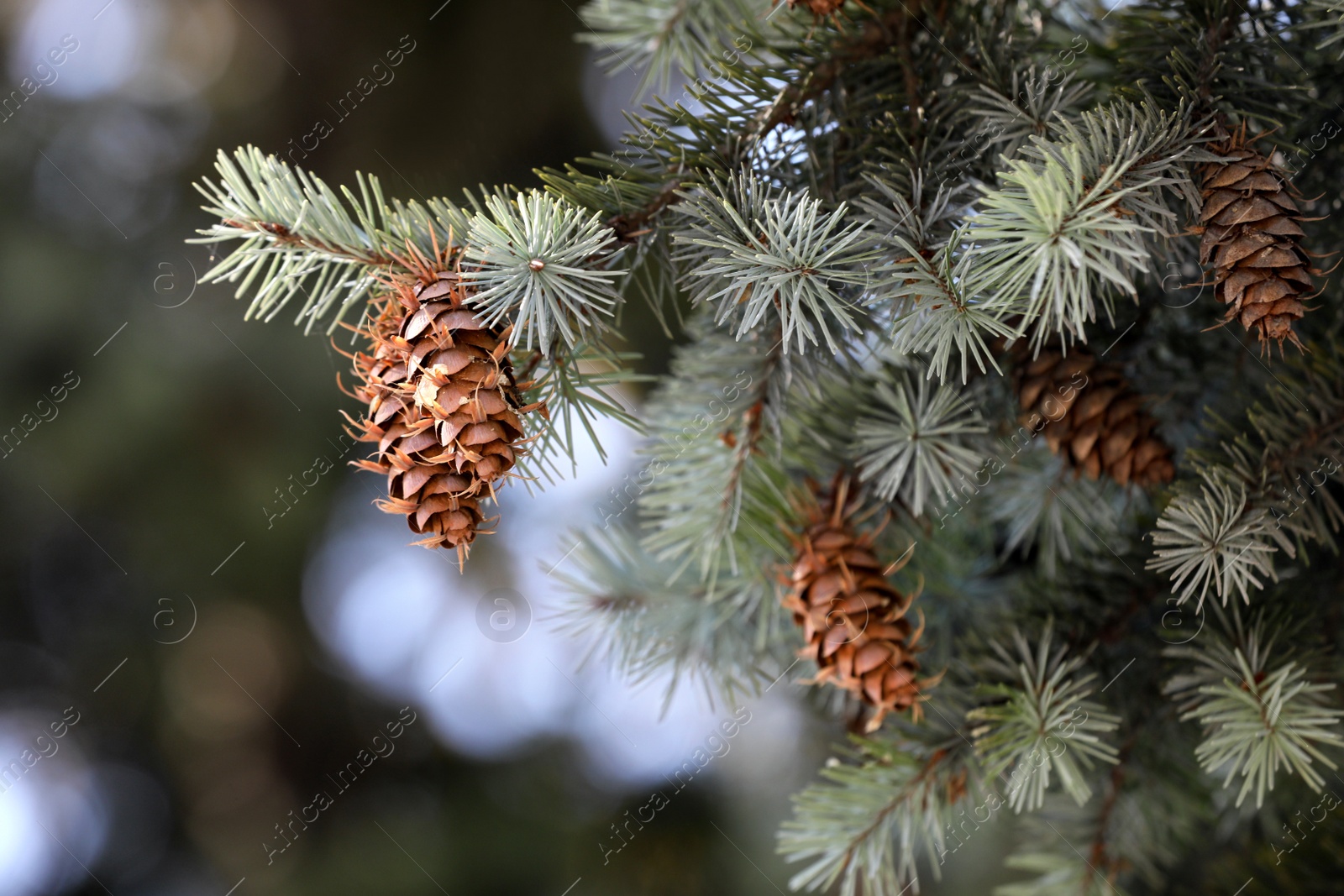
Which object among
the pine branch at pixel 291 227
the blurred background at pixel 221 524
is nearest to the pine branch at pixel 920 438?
the pine branch at pixel 291 227

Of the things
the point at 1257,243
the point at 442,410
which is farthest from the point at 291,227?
the point at 1257,243

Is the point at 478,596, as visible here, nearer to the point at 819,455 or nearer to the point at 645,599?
the point at 645,599

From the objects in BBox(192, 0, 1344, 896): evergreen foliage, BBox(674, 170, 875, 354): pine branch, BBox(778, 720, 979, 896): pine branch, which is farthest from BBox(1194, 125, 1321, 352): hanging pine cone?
BBox(778, 720, 979, 896): pine branch

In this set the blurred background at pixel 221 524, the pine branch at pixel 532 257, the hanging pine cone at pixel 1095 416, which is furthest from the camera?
the blurred background at pixel 221 524

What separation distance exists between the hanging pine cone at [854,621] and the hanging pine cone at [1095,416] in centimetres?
11

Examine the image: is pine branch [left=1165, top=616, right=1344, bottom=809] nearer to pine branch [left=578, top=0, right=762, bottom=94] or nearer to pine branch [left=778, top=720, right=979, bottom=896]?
pine branch [left=778, top=720, right=979, bottom=896]

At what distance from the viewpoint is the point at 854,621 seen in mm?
380

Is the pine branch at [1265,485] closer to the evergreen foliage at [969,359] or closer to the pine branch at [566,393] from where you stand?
the evergreen foliage at [969,359]

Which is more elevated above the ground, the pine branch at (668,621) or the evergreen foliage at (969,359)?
the evergreen foliage at (969,359)

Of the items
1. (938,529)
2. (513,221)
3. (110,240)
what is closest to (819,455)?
(938,529)

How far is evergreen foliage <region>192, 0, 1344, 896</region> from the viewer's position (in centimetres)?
28

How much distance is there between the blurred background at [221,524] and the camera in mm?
751

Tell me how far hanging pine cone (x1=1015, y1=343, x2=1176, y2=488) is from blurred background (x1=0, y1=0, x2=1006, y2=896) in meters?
0.43

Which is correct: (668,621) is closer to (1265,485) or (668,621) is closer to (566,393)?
(566,393)
